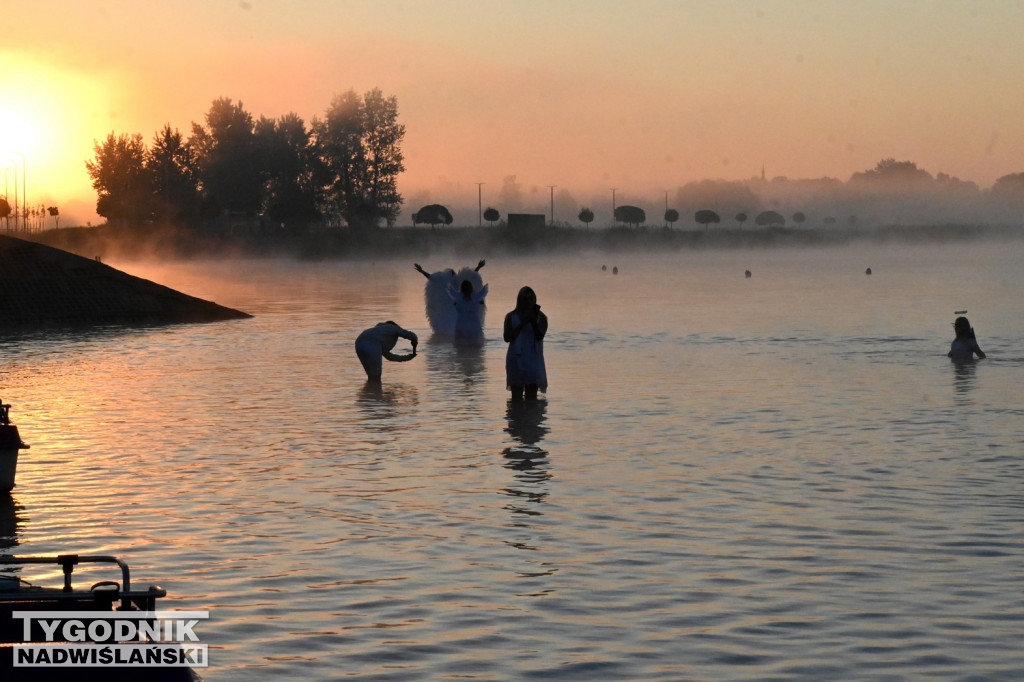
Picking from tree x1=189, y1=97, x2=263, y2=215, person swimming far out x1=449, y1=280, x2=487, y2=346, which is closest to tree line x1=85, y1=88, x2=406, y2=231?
tree x1=189, y1=97, x2=263, y2=215

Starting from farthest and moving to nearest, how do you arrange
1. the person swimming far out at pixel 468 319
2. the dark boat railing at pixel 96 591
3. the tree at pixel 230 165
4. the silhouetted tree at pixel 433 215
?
the silhouetted tree at pixel 433 215, the tree at pixel 230 165, the person swimming far out at pixel 468 319, the dark boat railing at pixel 96 591

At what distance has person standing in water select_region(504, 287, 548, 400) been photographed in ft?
63.0

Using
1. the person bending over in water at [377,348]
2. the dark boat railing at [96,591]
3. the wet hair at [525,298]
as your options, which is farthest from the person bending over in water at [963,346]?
the dark boat railing at [96,591]

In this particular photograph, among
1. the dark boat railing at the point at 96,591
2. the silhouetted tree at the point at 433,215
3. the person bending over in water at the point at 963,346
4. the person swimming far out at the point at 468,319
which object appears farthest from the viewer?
the silhouetted tree at the point at 433,215

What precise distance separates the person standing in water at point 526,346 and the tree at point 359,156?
124648 millimetres

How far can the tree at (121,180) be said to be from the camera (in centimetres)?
14662

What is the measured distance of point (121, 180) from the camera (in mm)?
153375

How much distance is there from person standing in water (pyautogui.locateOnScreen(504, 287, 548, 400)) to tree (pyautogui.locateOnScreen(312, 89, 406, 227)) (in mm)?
124648

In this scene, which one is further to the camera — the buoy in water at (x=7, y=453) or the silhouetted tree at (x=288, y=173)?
the silhouetted tree at (x=288, y=173)

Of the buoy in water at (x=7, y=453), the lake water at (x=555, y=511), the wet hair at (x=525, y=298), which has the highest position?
the wet hair at (x=525, y=298)

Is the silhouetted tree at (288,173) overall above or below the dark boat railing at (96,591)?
above

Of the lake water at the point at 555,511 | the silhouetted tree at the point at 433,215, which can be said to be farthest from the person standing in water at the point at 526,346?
the silhouetted tree at the point at 433,215

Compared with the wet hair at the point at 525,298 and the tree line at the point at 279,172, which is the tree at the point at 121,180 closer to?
the tree line at the point at 279,172

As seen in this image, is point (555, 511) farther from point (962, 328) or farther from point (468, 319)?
point (468, 319)
